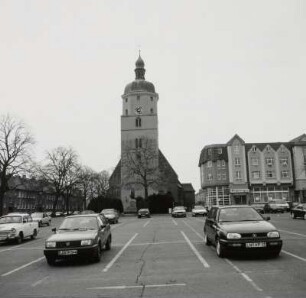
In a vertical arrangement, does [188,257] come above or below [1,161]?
below

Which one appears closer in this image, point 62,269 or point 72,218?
point 62,269

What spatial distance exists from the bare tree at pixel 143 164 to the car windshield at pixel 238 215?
55367 millimetres

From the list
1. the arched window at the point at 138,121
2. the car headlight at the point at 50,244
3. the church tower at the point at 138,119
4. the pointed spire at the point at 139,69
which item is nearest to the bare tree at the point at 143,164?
the church tower at the point at 138,119

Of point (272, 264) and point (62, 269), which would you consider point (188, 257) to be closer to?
point (272, 264)

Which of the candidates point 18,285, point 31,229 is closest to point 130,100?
point 31,229

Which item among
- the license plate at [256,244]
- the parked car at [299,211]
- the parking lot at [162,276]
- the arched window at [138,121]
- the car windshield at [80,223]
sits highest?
the arched window at [138,121]

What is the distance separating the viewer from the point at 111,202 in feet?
253

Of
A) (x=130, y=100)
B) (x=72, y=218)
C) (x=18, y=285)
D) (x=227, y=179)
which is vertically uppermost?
(x=130, y=100)

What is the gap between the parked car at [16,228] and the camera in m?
20.8

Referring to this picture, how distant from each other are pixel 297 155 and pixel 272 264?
254 ft

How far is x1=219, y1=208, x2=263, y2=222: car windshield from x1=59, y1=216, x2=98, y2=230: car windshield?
14.2 ft

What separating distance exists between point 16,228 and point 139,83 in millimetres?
66469

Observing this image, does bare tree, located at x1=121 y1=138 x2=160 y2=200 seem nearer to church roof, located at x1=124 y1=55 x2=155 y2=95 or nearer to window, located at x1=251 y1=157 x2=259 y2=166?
church roof, located at x1=124 y1=55 x2=155 y2=95

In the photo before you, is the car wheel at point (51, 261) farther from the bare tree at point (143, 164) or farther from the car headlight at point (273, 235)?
the bare tree at point (143, 164)
